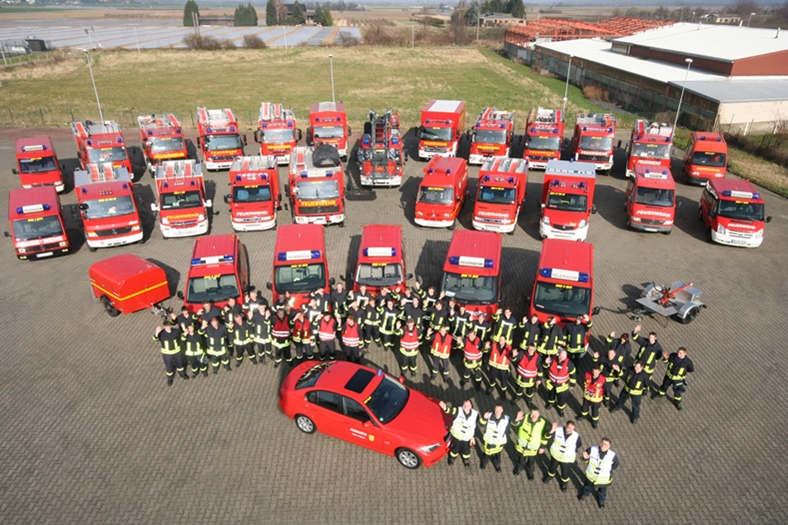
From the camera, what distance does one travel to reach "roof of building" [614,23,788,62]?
43522 millimetres

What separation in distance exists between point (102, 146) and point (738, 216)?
1115 inches

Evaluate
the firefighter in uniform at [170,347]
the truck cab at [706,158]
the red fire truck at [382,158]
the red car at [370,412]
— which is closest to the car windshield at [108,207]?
the firefighter in uniform at [170,347]

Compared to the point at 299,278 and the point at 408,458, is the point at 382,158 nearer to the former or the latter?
the point at 299,278

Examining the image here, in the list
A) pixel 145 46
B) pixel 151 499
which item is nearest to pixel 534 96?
pixel 151 499

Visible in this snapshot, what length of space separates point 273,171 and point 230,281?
833 cm

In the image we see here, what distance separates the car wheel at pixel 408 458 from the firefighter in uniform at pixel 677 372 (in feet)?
19.8

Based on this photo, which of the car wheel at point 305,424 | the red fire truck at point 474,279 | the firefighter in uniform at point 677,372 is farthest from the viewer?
Result: the red fire truck at point 474,279

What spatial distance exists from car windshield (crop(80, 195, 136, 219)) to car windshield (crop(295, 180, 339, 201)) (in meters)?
6.27

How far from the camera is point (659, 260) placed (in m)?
19.0

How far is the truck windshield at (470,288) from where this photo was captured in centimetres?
1384

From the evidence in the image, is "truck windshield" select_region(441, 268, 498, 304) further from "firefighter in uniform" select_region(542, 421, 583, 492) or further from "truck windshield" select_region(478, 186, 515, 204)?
"truck windshield" select_region(478, 186, 515, 204)

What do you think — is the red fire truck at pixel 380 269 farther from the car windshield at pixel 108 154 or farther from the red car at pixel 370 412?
the car windshield at pixel 108 154

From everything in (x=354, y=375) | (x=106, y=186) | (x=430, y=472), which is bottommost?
(x=430, y=472)

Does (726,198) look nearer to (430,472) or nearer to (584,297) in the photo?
(584,297)
